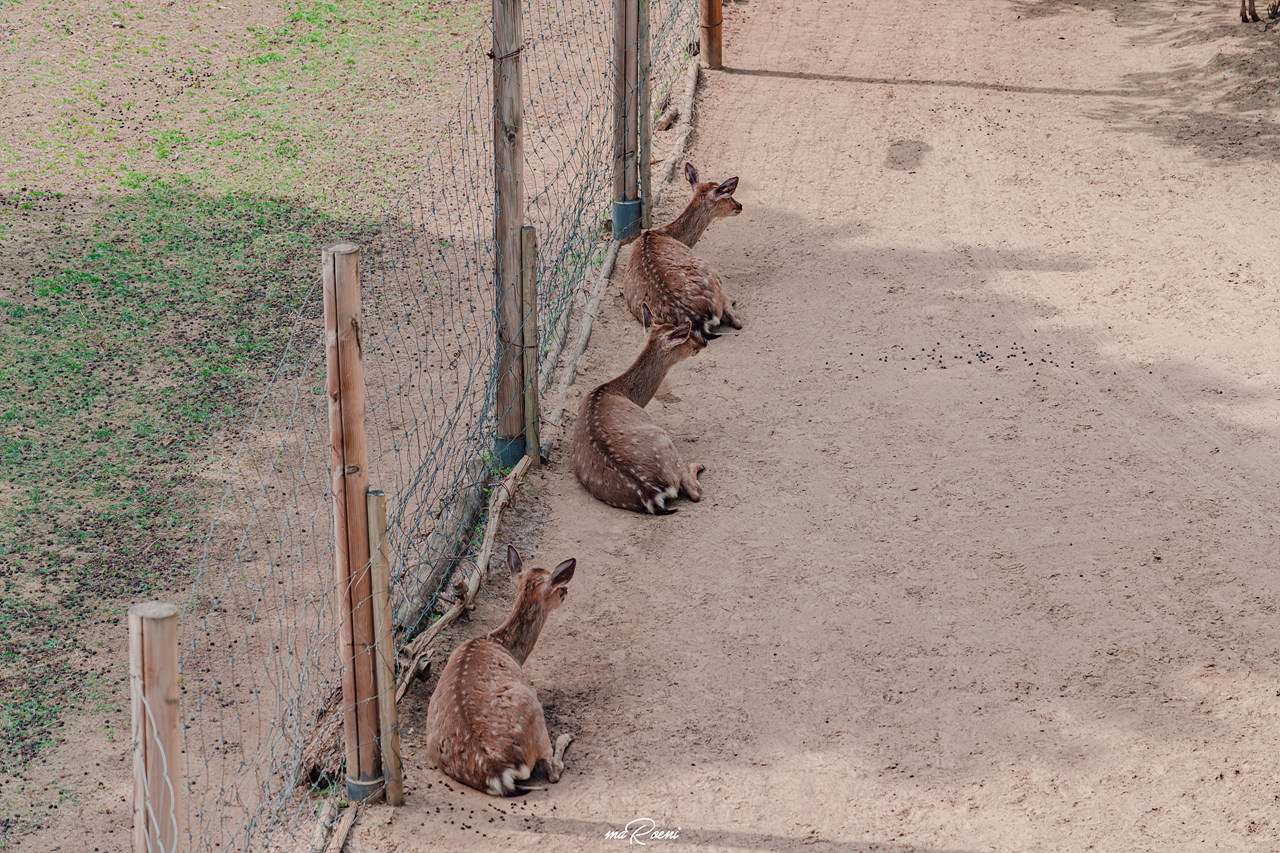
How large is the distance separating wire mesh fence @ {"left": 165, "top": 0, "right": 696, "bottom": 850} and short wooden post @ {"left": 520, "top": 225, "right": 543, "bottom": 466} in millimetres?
205

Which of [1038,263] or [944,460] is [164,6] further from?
[944,460]

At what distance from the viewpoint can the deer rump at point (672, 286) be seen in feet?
26.0

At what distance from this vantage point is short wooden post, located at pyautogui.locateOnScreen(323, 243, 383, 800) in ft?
13.2

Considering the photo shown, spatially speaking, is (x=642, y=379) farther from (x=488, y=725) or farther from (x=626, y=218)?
(x=488, y=725)

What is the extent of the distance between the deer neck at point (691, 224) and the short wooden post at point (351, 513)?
4.95 metres

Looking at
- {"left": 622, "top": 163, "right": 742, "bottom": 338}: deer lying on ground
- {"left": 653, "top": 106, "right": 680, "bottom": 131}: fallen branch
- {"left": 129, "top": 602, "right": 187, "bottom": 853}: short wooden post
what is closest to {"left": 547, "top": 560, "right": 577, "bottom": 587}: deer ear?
{"left": 129, "top": 602, "right": 187, "bottom": 853}: short wooden post

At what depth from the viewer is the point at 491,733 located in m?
4.48

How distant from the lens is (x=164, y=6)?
13.6m

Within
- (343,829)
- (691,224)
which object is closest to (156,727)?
(343,829)

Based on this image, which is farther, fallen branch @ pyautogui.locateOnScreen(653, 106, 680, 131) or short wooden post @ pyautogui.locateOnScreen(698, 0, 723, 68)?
short wooden post @ pyautogui.locateOnScreen(698, 0, 723, 68)

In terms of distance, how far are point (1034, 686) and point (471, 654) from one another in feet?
7.62

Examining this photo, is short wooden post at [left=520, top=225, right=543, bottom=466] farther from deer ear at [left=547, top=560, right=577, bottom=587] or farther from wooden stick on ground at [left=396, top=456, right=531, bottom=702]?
deer ear at [left=547, top=560, right=577, bottom=587]

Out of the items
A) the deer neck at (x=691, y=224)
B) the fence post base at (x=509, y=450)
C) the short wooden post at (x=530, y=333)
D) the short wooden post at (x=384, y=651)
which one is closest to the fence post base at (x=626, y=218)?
the deer neck at (x=691, y=224)

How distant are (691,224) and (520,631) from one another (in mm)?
4607
